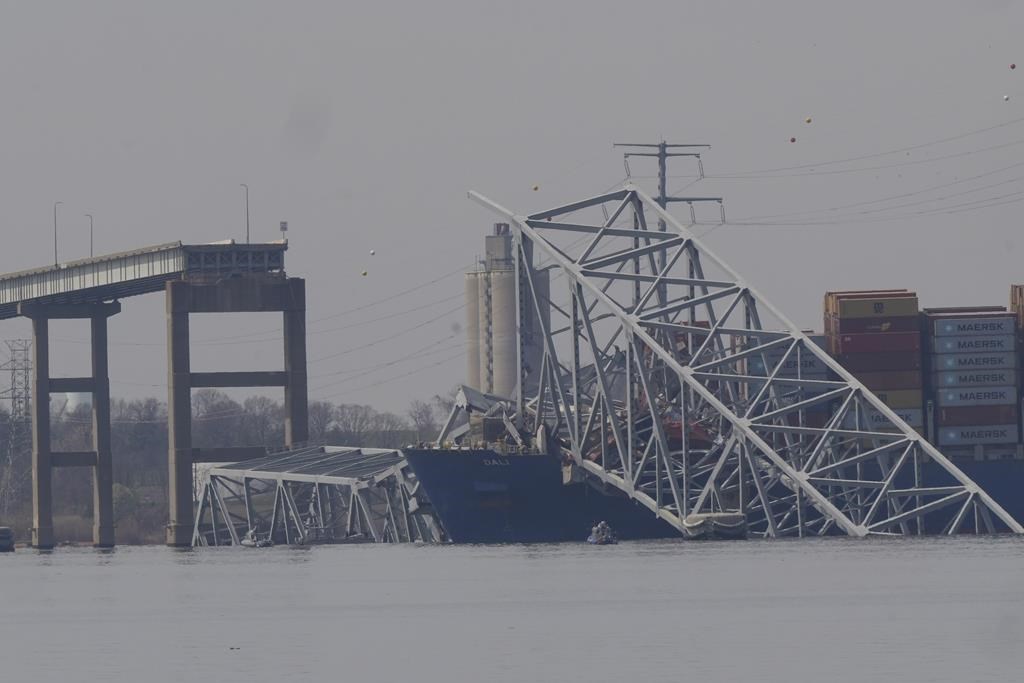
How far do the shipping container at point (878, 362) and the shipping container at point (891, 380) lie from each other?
22 centimetres

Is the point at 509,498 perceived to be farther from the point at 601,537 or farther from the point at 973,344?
the point at 973,344

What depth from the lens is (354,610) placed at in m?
68.1

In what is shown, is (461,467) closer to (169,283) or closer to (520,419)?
(520,419)

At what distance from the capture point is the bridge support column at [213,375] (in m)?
153

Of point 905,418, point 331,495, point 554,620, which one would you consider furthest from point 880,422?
point 554,620

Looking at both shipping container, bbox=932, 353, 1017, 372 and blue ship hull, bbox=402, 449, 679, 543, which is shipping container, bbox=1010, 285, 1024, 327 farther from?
blue ship hull, bbox=402, 449, 679, 543

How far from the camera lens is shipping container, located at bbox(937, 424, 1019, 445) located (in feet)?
412

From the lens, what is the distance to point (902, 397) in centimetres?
12525

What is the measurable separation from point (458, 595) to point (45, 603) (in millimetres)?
14792

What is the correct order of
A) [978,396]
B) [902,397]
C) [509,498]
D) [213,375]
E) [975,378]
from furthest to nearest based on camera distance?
[213,375] → [978,396] → [902,397] → [975,378] → [509,498]

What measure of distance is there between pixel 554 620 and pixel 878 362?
217 ft

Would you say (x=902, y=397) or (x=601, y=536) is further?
(x=902, y=397)

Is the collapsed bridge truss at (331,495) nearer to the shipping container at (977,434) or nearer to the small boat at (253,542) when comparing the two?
the small boat at (253,542)

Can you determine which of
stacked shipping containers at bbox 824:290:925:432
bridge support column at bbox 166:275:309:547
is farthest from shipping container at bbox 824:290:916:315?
bridge support column at bbox 166:275:309:547
